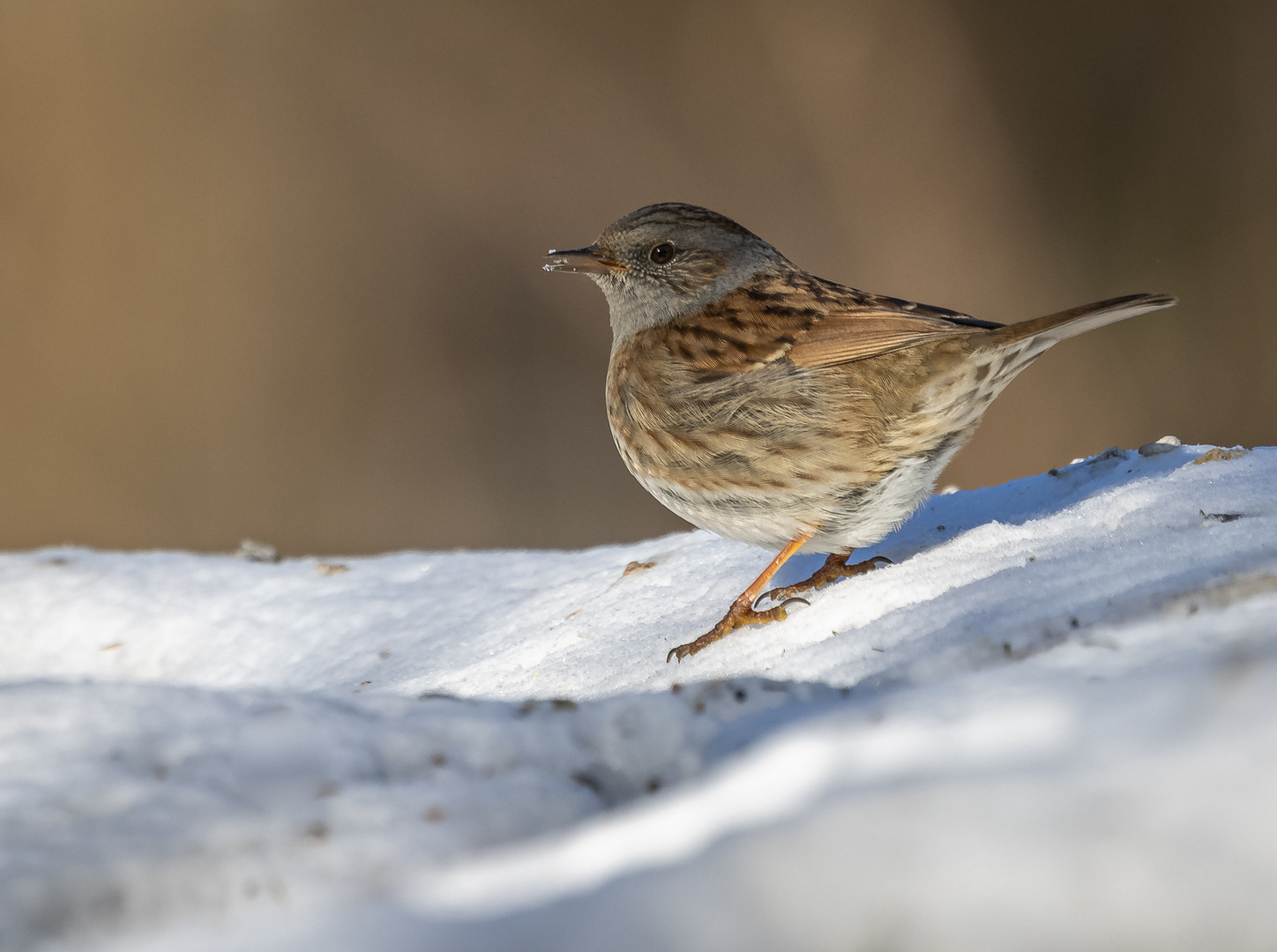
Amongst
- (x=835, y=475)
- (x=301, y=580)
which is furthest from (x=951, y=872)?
(x=301, y=580)

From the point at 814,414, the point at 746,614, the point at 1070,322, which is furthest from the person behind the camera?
the point at 814,414

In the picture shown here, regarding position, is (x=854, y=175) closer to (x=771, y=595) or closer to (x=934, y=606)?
(x=771, y=595)

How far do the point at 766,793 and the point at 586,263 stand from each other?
2.58 metres

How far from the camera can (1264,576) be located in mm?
1465

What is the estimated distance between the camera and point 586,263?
341 centimetres

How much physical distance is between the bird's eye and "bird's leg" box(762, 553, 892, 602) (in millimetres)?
1103

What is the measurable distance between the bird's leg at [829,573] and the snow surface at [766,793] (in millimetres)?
653

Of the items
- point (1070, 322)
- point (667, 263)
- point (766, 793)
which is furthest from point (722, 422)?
point (766, 793)

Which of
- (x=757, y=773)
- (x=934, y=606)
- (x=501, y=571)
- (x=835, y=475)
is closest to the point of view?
(x=757, y=773)

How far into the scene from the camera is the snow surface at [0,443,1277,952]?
0.92m

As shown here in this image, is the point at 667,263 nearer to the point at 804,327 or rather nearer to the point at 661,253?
the point at 661,253

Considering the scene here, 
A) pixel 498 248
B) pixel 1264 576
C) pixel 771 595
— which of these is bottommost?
pixel 771 595

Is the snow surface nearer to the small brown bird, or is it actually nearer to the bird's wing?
the small brown bird

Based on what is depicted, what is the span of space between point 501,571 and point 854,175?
16.6ft
